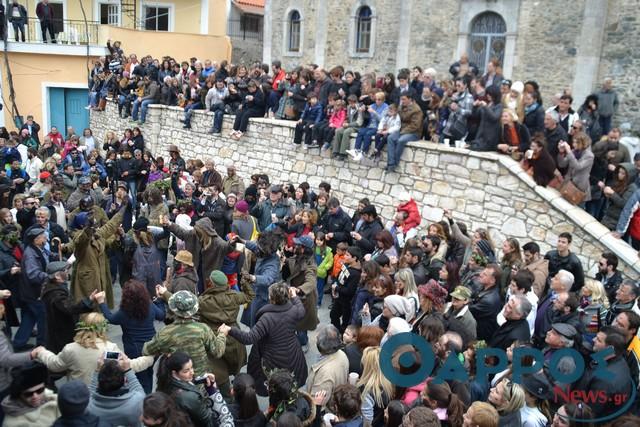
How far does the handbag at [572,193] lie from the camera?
8820 mm

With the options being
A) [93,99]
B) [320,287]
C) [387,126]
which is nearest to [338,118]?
[387,126]

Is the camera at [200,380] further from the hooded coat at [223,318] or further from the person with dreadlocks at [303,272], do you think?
the person with dreadlocks at [303,272]

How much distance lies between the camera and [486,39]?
17172 mm

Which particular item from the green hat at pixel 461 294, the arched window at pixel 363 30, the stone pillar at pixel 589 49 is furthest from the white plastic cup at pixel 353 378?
the arched window at pixel 363 30

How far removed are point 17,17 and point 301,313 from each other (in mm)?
20136

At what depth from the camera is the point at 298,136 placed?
12.7 m

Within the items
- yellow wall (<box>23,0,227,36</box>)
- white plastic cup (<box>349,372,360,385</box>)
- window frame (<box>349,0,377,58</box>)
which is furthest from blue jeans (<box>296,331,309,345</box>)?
yellow wall (<box>23,0,227,36</box>)

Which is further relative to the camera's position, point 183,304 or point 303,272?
point 303,272

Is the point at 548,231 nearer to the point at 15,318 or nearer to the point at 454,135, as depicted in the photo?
the point at 454,135

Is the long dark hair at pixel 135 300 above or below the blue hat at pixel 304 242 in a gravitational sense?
below

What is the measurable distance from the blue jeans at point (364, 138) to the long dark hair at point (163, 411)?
7.97 metres

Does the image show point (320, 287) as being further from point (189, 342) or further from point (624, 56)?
point (624, 56)

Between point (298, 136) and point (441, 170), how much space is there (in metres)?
3.59

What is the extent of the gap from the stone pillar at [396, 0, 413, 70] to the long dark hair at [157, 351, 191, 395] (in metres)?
16.0
